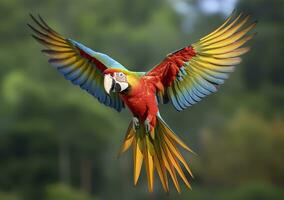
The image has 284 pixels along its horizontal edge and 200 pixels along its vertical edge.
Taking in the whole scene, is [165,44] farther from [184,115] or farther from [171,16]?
[171,16]

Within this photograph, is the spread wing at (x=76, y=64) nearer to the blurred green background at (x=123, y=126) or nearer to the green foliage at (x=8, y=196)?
the blurred green background at (x=123, y=126)

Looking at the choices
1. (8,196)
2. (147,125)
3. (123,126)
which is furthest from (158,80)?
(123,126)

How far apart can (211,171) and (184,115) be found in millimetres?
1183

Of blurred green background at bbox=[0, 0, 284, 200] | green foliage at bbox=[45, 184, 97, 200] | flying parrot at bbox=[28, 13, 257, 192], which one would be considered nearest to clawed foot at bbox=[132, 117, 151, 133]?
flying parrot at bbox=[28, 13, 257, 192]

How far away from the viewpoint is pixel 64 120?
12852 millimetres

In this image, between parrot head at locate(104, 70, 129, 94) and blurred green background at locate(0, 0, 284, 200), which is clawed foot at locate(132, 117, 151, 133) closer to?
parrot head at locate(104, 70, 129, 94)

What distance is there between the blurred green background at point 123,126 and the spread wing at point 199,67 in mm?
8719

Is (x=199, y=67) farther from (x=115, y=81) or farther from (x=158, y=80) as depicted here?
(x=115, y=81)

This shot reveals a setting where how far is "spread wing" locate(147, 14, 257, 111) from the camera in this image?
4.81ft

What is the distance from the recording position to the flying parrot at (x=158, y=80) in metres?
1.43

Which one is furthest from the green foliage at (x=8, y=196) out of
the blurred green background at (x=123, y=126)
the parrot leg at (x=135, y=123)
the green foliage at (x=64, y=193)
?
the parrot leg at (x=135, y=123)

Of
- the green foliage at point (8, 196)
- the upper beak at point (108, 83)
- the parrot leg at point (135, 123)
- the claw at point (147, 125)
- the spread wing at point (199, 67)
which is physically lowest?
the claw at point (147, 125)

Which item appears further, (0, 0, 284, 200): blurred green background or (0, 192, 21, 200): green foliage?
(0, 0, 284, 200): blurred green background

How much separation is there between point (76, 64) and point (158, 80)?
178 millimetres
